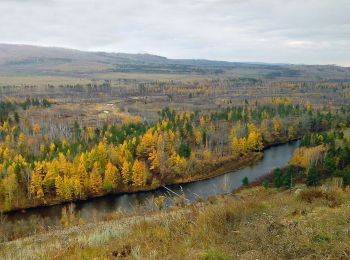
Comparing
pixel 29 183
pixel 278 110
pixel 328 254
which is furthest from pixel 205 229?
pixel 278 110

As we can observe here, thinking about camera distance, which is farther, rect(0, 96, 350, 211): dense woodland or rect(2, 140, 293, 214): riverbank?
rect(0, 96, 350, 211): dense woodland

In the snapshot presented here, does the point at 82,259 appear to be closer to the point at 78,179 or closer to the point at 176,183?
the point at 78,179

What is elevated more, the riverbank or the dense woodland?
the dense woodland

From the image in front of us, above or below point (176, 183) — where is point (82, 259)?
above

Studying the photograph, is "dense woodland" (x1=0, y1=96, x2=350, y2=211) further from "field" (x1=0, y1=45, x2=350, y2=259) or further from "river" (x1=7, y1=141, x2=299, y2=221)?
"river" (x1=7, y1=141, x2=299, y2=221)

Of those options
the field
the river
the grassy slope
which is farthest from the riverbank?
the grassy slope

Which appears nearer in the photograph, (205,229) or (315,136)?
(205,229)
